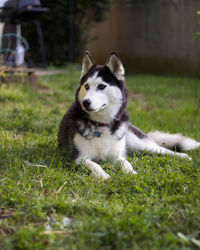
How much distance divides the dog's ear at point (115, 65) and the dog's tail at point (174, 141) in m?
→ 0.88

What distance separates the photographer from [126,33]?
10.9 m

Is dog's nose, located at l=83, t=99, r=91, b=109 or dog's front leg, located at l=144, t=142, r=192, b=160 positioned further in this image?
dog's front leg, located at l=144, t=142, r=192, b=160

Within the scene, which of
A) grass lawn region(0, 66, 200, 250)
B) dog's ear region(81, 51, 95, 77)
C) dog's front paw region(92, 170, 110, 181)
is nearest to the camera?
grass lawn region(0, 66, 200, 250)

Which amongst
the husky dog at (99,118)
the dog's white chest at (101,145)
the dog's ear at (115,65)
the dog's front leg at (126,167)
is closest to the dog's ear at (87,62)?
the husky dog at (99,118)

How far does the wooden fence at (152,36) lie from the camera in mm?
8922

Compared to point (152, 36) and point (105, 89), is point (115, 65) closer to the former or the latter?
point (105, 89)

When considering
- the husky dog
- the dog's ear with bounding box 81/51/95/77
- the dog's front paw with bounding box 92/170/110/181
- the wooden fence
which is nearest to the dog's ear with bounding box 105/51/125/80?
the husky dog

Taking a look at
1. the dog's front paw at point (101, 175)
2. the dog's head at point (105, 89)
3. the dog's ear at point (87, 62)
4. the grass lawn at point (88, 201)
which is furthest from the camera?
the dog's ear at point (87, 62)

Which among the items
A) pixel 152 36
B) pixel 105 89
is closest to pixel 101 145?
pixel 105 89

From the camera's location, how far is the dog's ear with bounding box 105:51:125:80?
283 cm

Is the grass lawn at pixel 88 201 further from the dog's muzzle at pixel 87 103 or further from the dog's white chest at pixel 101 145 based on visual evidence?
the dog's muzzle at pixel 87 103

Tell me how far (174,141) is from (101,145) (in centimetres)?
94

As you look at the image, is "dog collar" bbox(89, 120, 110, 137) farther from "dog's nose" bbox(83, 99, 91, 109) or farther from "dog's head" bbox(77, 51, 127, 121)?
"dog's nose" bbox(83, 99, 91, 109)

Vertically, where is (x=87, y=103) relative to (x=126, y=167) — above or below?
above
